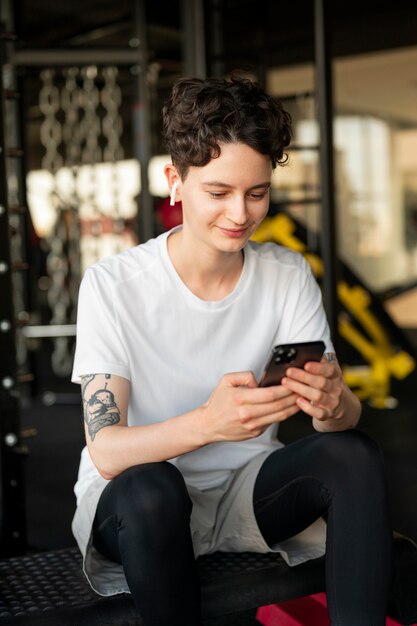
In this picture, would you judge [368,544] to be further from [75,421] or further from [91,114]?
[91,114]

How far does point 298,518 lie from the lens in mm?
1322

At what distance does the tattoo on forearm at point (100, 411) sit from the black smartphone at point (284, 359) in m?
0.25

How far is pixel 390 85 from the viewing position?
7098 millimetres

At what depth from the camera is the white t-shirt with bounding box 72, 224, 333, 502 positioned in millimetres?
1310

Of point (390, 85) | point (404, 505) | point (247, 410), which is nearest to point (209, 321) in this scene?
point (247, 410)

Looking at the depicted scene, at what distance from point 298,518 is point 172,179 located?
23.7 inches

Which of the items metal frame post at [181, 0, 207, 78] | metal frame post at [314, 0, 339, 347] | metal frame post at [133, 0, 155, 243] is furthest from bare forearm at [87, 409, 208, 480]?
metal frame post at [181, 0, 207, 78]

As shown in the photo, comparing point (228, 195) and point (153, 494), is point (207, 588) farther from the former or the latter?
point (228, 195)

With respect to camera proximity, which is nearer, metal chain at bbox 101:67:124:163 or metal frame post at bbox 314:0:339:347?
metal frame post at bbox 314:0:339:347

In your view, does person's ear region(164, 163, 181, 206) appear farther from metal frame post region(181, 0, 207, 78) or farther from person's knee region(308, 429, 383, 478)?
metal frame post region(181, 0, 207, 78)

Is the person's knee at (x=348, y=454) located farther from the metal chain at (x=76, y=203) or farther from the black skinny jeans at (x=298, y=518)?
the metal chain at (x=76, y=203)

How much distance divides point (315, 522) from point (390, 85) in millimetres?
6337

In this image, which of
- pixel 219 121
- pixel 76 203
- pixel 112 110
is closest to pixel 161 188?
pixel 112 110

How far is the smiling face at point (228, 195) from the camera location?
1215mm
